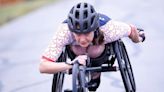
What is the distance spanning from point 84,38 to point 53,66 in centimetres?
33

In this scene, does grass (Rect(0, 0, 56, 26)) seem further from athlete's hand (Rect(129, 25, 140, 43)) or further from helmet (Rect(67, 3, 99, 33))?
helmet (Rect(67, 3, 99, 33))

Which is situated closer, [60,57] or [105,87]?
[60,57]

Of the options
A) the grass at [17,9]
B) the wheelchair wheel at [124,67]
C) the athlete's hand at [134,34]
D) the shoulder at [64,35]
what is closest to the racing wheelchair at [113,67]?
the wheelchair wheel at [124,67]

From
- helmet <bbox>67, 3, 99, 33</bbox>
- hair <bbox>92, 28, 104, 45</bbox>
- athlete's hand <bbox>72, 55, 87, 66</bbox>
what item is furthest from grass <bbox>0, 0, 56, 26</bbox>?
athlete's hand <bbox>72, 55, 87, 66</bbox>

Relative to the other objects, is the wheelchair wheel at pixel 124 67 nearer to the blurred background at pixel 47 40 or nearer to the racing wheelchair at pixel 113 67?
the racing wheelchair at pixel 113 67

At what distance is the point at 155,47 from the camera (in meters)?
7.96

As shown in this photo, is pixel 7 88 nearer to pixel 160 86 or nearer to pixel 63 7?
pixel 160 86

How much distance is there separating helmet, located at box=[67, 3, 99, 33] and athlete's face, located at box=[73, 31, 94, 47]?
0.04m

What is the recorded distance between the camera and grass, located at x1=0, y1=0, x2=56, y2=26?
39.3 feet

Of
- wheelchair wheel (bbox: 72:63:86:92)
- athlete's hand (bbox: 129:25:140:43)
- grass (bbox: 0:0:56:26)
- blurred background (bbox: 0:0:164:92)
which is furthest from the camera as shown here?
grass (bbox: 0:0:56:26)

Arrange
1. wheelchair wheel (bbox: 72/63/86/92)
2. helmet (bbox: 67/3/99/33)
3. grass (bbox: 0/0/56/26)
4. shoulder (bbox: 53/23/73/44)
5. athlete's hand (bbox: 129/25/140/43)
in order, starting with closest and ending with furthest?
wheelchair wheel (bbox: 72/63/86/92) < helmet (bbox: 67/3/99/33) < shoulder (bbox: 53/23/73/44) < athlete's hand (bbox: 129/25/140/43) < grass (bbox: 0/0/56/26)

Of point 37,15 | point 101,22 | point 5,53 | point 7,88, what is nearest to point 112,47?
point 101,22

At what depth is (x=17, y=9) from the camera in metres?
12.5

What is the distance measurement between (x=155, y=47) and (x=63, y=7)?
434 cm
